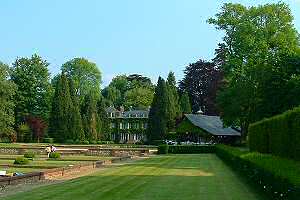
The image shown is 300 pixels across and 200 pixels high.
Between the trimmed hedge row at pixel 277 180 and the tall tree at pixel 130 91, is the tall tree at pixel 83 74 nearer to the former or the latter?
the tall tree at pixel 130 91

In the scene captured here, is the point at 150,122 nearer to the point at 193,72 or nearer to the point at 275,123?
the point at 193,72

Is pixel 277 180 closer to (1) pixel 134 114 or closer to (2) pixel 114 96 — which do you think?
(1) pixel 134 114

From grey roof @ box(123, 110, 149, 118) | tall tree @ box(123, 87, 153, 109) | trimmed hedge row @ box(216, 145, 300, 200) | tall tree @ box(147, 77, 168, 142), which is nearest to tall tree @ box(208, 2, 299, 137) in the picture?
trimmed hedge row @ box(216, 145, 300, 200)

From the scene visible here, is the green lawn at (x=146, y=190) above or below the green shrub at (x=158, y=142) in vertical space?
below

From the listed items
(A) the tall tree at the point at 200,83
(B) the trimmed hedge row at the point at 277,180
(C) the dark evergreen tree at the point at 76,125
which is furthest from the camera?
(A) the tall tree at the point at 200,83

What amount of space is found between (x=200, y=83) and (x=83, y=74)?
30.2 metres

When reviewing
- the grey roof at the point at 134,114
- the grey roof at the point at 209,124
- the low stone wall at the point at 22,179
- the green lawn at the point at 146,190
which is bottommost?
the green lawn at the point at 146,190

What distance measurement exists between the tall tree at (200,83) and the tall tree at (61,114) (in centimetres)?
2608

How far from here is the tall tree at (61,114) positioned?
92438 mm

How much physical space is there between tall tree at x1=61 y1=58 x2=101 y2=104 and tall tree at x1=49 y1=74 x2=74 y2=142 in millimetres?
29842

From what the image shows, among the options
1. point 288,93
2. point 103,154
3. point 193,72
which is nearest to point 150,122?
point 193,72

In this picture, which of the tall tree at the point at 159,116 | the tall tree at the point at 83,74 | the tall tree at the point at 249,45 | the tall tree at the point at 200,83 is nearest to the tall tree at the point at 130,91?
the tall tree at the point at 83,74

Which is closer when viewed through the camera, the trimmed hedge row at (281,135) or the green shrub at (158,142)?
the trimmed hedge row at (281,135)

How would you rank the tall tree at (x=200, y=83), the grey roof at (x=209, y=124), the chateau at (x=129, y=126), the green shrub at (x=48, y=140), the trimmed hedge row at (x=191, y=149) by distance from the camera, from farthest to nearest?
the chateau at (x=129, y=126)
the tall tree at (x=200, y=83)
the green shrub at (x=48, y=140)
the grey roof at (x=209, y=124)
the trimmed hedge row at (x=191, y=149)
